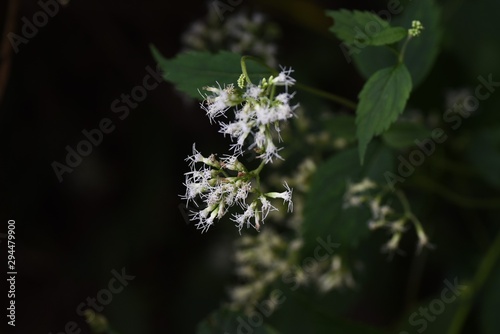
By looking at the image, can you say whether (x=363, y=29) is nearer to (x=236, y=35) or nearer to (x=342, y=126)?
(x=342, y=126)

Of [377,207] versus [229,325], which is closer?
[377,207]

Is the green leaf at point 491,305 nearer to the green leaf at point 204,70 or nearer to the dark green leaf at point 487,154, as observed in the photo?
the dark green leaf at point 487,154

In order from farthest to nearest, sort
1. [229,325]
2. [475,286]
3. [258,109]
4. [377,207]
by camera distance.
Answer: [475,286] < [229,325] < [377,207] < [258,109]

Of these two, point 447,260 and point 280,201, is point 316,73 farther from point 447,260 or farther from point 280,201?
point 447,260

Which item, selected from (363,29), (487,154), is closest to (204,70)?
(363,29)

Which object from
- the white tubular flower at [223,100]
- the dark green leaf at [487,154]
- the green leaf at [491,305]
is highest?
the white tubular flower at [223,100]

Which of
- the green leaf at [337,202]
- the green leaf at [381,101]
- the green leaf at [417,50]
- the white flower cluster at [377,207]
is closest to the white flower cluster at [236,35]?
the green leaf at [417,50]

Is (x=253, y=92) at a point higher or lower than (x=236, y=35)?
higher

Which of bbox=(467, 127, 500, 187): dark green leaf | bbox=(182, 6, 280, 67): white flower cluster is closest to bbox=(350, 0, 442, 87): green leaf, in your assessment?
bbox=(182, 6, 280, 67): white flower cluster
